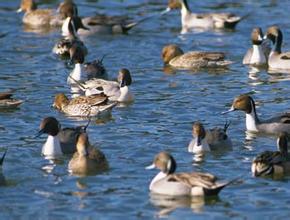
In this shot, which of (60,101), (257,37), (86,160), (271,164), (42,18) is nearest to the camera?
(271,164)

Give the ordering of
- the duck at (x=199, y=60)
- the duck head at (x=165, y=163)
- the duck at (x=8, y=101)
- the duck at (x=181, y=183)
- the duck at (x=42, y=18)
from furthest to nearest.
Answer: the duck at (x=42, y=18), the duck at (x=199, y=60), the duck at (x=8, y=101), the duck head at (x=165, y=163), the duck at (x=181, y=183)

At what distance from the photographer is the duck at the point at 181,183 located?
15180 millimetres

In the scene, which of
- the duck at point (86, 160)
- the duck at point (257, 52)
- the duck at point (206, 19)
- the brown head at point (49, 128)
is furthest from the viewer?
the duck at point (206, 19)

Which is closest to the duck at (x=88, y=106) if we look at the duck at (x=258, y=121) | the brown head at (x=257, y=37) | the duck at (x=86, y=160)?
the duck at (x=258, y=121)

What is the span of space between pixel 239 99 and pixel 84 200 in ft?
16.3

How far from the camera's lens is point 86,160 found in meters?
16.6

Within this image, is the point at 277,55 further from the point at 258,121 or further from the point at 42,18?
the point at 42,18

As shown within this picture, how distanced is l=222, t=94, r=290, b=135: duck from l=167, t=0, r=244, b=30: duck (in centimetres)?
980

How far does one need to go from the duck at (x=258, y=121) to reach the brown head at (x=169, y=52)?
587 centimetres

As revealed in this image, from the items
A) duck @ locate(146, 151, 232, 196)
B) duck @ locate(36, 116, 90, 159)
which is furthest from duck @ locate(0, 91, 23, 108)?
duck @ locate(146, 151, 232, 196)

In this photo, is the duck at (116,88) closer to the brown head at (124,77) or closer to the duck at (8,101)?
the brown head at (124,77)

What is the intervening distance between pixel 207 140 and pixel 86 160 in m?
2.15

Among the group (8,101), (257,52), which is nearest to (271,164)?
(8,101)

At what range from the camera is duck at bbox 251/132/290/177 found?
53.4ft
